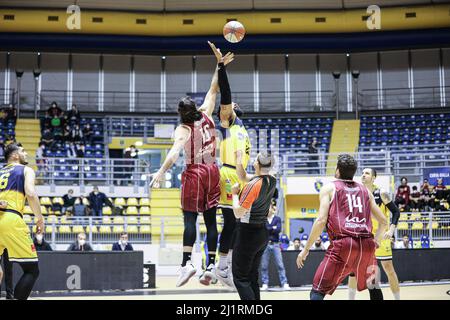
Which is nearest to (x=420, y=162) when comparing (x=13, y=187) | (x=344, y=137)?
(x=344, y=137)

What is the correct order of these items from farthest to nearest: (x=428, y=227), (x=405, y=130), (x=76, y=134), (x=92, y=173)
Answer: (x=405, y=130) → (x=76, y=134) → (x=92, y=173) → (x=428, y=227)

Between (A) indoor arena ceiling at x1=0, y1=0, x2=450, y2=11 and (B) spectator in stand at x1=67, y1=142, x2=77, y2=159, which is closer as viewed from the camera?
(B) spectator in stand at x1=67, y1=142, x2=77, y2=159

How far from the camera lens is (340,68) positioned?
34094 millimetres

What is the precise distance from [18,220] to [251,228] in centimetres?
308

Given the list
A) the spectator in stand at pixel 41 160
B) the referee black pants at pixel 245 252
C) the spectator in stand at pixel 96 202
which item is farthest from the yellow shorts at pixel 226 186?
the spectator in stand at pixel 41 160

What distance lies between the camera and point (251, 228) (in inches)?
305

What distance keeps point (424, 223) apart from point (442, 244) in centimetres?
75

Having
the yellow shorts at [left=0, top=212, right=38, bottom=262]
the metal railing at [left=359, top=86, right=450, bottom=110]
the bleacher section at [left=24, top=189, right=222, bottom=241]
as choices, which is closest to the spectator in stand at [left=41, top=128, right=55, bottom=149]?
the bleacher section at [left=24, top=189, right=222, bottom=241]

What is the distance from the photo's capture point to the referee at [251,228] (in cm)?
766

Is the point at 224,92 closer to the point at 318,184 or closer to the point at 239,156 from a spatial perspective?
the point at 239,156

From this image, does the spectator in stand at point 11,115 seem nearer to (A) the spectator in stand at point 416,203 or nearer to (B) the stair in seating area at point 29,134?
(B) the stair in seating area at point 29,134

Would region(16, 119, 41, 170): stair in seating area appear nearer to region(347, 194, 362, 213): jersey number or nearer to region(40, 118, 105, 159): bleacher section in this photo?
region(40, 118, 105, 159): bleacher section

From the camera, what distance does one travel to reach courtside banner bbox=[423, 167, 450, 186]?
2025 centimetres

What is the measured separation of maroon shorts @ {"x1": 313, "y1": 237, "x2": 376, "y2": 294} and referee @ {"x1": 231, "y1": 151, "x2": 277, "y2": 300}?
95 centimetres
